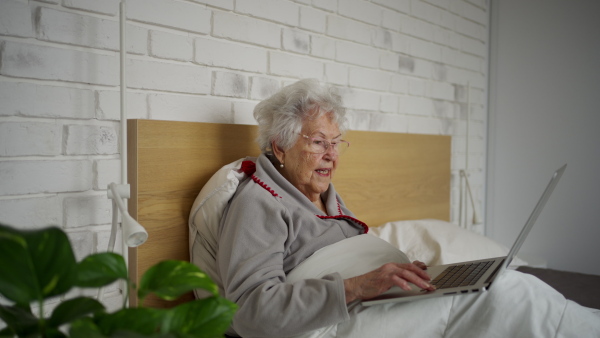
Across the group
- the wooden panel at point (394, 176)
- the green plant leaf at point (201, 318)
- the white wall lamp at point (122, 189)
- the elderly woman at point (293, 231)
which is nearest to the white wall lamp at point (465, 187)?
the wooden panel at point (394, 176)

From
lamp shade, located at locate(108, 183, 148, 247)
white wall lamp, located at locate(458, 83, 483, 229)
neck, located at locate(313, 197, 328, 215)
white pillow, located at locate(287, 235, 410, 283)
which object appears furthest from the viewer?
white wall lamp, located at locate(458, 83, 483, 229)

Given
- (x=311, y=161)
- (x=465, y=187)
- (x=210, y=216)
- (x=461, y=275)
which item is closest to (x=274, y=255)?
(x=210, y=216)

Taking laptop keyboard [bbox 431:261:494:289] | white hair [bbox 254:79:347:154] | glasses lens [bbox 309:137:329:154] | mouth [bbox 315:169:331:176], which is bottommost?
laptop keyboard [bbox 431:261:494:289]

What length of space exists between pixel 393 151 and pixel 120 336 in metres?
1.91

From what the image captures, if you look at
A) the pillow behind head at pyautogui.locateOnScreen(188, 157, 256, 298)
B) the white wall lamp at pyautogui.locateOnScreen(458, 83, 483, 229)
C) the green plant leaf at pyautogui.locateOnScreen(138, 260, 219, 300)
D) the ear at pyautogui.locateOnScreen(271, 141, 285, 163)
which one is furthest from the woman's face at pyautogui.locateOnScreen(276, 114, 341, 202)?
the white wall lamp at pyautogui.locateOnScreen(458, 83, 483, 229)

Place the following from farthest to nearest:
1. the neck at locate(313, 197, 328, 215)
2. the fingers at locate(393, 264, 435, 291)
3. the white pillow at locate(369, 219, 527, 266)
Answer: the white pillow at locate(369, 219, 527, 266)
the neck at locate(313, 197, 328, 215)
the fingers at locate(393, 264, 435, 291)

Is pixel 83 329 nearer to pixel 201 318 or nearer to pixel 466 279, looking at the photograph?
pixel 201 318

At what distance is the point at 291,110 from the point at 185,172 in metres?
0.36

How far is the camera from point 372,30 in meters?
2.28

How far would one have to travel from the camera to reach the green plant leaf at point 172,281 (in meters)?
0.59

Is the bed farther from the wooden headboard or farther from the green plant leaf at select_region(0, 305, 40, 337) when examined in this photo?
the green plant leaf at select_region(0, 305, 40, 337)

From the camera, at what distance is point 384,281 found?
1.18m

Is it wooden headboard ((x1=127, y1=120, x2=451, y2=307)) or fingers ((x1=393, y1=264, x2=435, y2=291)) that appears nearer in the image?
fingers ((x1=393, y1=264, x2=435, y2=291))

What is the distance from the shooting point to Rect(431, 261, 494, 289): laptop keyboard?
47.8 inches
